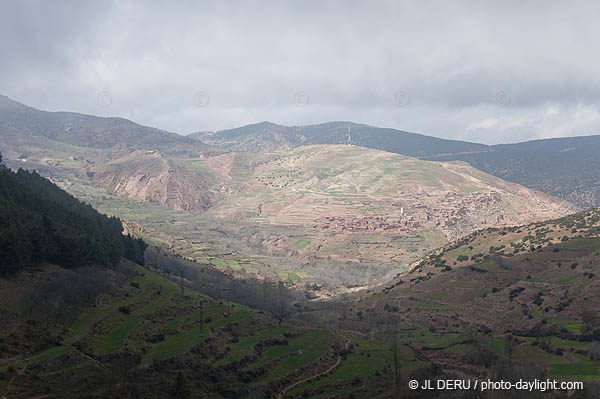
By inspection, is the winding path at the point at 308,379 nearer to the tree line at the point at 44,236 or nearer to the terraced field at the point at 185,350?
the terraced field at the point at 185,350

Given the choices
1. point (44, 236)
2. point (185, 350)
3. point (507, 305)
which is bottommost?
point (507, 305)

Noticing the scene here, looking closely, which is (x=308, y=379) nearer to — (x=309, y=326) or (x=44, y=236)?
(x=309, y=326)

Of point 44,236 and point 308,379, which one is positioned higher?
point 44,236

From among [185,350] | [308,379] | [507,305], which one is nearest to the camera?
[185,350]

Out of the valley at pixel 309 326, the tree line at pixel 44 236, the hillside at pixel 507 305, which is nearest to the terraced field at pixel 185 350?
the valley at pixel 309 326

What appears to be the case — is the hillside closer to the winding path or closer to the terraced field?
the terraced field

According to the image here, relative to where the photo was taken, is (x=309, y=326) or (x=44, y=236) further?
(x=309, y=326)

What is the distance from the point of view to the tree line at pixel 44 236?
49.5 m

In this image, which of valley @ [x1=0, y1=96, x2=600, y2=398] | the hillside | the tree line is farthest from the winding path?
the tree line

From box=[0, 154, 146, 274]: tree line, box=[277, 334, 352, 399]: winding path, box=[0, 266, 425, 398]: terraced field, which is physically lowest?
box=[277, 334, 352, 399]: winding path

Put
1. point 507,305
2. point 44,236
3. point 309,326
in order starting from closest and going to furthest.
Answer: point 44,236, point 309,326, point 507,305

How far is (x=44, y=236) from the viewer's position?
2271 inches

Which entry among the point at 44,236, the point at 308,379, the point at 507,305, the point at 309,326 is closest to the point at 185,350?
the point at 308,379

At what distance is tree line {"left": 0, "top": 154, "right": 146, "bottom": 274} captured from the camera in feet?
163
